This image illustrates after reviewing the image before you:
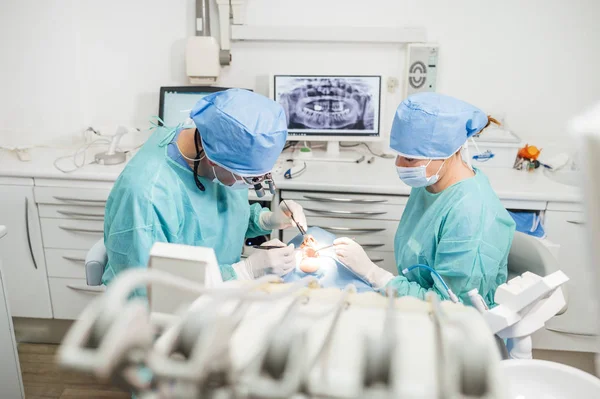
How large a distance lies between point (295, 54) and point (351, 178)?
2.94 feet

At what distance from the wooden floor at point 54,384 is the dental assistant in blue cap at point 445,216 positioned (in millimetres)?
1512

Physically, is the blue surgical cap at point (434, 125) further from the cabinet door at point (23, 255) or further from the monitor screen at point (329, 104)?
the cabinet door at point (23, 255)

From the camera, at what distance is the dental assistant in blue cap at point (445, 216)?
1.50m

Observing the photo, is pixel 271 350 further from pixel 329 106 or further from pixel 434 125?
pixel 329 106

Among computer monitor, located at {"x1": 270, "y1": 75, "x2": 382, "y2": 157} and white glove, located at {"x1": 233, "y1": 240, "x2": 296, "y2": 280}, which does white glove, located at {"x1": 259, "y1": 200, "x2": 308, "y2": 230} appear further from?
computer monitor, located at {"x1": 270, "y1": 75, "x2": 382, "y2": 157}

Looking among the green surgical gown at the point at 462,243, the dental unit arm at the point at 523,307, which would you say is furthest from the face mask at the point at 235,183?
the dental unit arm at the point at 523,307

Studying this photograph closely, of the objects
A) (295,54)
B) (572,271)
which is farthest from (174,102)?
(572,271)

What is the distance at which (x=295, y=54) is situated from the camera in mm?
2898

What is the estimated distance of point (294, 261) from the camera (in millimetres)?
1709

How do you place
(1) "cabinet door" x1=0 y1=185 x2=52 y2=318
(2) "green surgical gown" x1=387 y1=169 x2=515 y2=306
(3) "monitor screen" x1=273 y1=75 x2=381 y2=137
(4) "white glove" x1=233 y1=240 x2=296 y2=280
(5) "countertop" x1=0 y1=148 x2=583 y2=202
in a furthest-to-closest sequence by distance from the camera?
1. (3) "monitor screen" x1=273 y1=75 x2=381 y2=137
2. (1) "cabinet door" x1=0 y1=185 x2=52 y2=318
3. (5) "countertop" x1=0 y1=148 x2=583 y2=202
4. (4) "white glove" x1=233 y1=240 x2=296 y2=280
5. (2) "green surgical gown" x1=387 y1=169 x2=515 y2=306

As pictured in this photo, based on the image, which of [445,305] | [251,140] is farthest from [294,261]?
[445,305]

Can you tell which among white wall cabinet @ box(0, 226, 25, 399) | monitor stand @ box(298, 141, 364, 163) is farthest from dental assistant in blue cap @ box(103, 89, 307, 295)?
monitor stand @ box(298, 141, 364, 163)

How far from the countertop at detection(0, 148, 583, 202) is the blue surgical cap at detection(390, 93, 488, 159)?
Result: 2.51 feet

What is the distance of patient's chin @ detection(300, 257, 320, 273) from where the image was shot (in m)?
1.69
